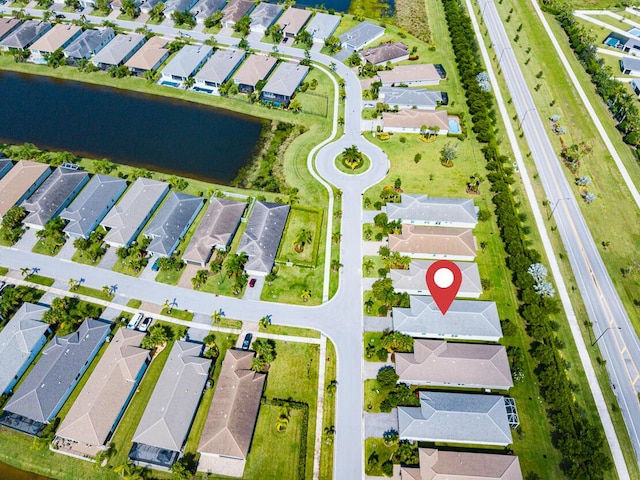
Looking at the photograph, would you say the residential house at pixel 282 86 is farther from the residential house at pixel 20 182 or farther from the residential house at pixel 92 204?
the residential house at pixel 20 182

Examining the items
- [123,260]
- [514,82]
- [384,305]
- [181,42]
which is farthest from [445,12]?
[123,260]

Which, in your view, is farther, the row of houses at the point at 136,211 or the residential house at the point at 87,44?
the residential house at the point at 87,44

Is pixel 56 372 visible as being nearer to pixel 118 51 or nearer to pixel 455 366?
pixel 455 366

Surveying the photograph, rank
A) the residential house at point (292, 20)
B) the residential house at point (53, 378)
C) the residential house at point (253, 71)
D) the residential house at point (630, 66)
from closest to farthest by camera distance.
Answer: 1. the residential house at point (53, 378)
2. the residential house at point (253, 71)
3. the residential house at point (630, 66)
4. the residential house at point (292, 20)

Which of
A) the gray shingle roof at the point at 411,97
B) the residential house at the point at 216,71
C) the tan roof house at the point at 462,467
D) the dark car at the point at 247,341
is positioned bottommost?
the tan roof house at the point at 462,467

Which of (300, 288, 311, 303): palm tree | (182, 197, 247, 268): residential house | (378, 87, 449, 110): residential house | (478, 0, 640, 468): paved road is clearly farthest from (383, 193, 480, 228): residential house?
(378, 87, 449, 110): residential house

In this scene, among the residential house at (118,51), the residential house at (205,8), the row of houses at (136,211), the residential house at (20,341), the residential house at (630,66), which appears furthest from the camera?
the residential house at (205,8)

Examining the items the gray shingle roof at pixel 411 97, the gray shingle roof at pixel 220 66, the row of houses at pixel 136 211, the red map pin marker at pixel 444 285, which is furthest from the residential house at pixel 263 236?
the gray shingle roof at pixel 220 66

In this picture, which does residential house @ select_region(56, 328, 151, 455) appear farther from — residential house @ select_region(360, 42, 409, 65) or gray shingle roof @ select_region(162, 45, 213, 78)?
residential house @ select_region(360, 42, 409, 65)
